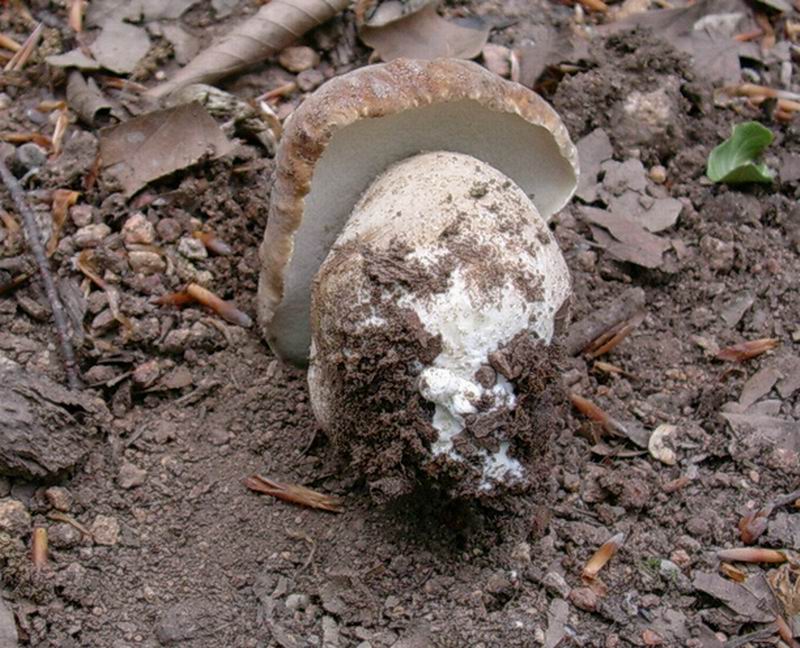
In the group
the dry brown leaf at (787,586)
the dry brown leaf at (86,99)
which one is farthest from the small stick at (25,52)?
the dry brown leaf at (787,586)

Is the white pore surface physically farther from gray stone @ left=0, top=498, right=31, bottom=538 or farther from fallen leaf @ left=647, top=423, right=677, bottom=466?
gray stone @ left=0, top=498, right=31, bottom=538

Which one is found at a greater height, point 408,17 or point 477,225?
point 477,225

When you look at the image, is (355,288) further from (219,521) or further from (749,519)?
(749,519)

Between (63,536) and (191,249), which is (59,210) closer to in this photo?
(191,249)

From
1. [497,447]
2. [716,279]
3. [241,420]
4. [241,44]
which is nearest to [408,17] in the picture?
[241,44]

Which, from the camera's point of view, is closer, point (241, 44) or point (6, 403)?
point (6, 403)

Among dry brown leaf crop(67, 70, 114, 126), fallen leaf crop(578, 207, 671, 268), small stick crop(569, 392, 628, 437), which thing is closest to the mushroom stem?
small stick crop(569, 392, 628, 437)

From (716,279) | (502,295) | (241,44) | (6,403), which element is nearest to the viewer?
(502,295)
